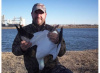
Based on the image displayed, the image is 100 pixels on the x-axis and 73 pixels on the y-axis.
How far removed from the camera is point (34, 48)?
2.89 meters

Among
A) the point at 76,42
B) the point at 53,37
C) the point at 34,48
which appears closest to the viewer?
the point at 53,37

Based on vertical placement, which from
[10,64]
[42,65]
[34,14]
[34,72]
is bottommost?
[10,64]

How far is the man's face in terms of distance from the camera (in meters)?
3.17

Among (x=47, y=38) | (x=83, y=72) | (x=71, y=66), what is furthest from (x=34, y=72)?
(x=71, y=66)

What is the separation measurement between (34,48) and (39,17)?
0.66 m

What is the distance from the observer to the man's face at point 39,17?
3.17 meters

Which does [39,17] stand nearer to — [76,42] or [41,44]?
[41,44]

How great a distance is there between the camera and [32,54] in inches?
116

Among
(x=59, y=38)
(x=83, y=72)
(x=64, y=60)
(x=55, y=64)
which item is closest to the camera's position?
(x=59, y=38)

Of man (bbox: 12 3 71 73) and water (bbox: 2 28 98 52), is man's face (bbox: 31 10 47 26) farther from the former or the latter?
water (bbox: 2 28 98 52)

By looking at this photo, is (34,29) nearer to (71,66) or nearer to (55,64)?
(55,64)

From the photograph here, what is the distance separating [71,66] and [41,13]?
3.60 meters

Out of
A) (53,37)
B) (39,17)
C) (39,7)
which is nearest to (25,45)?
(53,37)

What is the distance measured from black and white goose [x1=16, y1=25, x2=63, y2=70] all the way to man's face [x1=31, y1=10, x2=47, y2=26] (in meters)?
0.38
